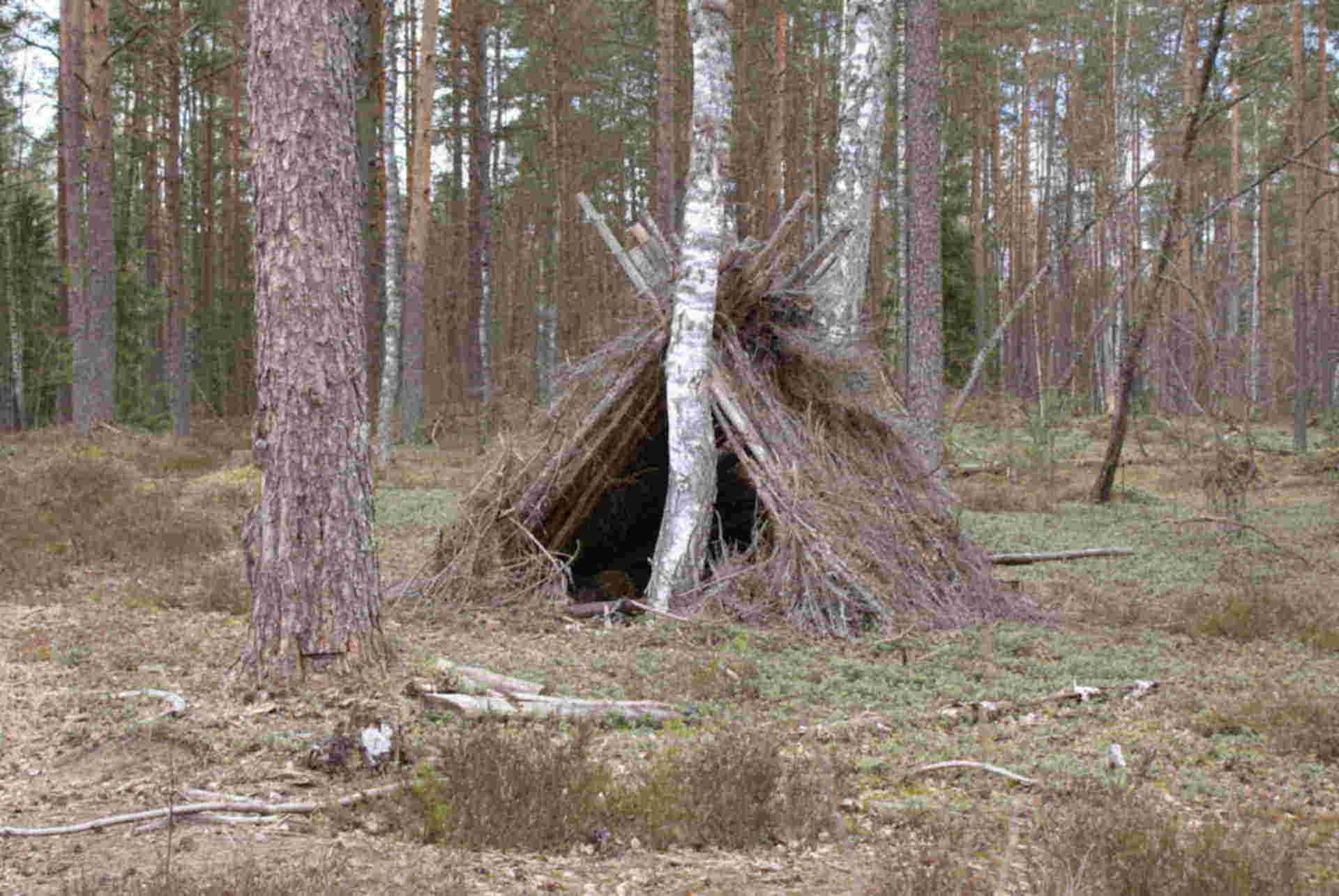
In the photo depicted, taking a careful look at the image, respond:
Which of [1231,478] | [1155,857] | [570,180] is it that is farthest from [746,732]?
[570,180]

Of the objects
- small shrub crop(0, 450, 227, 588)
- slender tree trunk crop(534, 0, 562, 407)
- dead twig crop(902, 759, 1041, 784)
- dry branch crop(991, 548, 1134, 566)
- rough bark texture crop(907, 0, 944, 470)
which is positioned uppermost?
slender tree trunk crop(534, 0, 562, 407)

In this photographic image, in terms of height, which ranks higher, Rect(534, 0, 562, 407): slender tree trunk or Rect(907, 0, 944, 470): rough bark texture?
Rect(534, 0, 562, 407): slender tree trunk

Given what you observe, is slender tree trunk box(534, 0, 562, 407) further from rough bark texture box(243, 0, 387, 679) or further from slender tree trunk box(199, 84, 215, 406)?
slender tree trunk box(199, 84, 215, 406)

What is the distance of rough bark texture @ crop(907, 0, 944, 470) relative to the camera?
1164 cm

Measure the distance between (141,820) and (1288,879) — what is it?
3910 mm

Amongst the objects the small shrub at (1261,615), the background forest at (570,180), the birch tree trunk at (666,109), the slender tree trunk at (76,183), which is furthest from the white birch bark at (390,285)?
the small shrub at (1261,615)

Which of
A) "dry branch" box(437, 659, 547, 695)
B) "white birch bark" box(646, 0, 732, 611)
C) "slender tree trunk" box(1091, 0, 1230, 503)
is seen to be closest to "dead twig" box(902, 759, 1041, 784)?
"dry branch" box(437, 659, 547, 695)

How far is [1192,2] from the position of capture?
43.3 feet

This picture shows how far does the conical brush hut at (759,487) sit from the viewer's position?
25.0ft

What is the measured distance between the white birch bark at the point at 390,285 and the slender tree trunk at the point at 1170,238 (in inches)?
411

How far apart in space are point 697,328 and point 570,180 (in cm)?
2108

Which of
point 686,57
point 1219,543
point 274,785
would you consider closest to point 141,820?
point 274,785

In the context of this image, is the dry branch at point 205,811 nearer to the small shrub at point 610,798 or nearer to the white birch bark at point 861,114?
the small shrub at point 610,798

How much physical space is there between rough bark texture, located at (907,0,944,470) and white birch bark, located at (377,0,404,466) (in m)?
8.19
